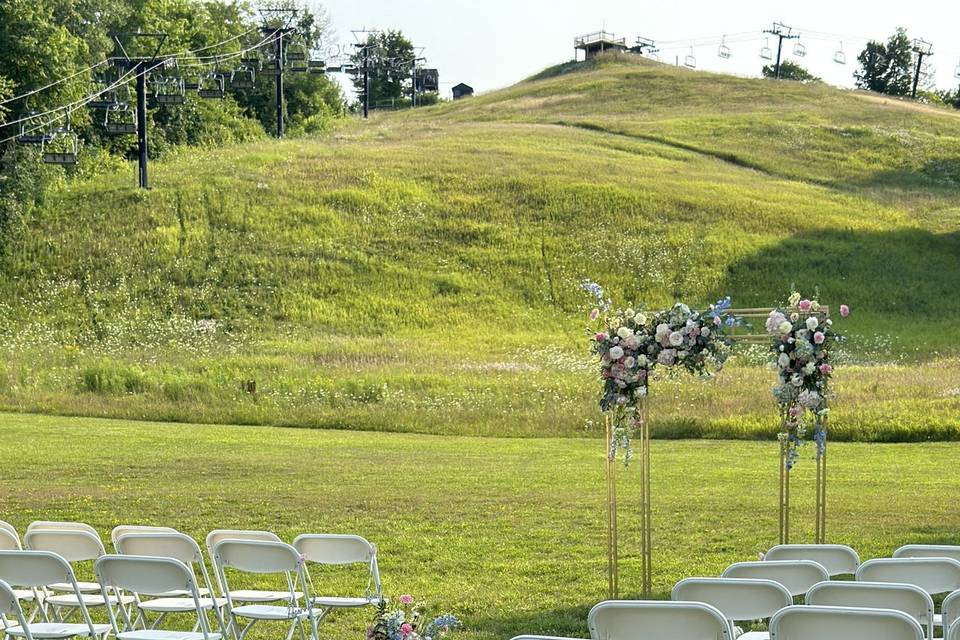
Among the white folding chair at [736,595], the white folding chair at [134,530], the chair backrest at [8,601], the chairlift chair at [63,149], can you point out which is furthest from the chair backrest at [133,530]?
the chairlift chair at [63,149]

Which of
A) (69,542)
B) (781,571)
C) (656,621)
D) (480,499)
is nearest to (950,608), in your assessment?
(781,571)

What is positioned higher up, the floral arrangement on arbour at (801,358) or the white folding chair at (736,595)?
the floral arrangement on arbour at (801,358)

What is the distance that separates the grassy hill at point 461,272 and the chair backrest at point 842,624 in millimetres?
19871

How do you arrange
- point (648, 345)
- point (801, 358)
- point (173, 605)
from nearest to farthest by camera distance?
point (173, 605) → point (648, 345) → point (801, 358)

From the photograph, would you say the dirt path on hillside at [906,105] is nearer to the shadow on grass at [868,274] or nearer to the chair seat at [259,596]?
the shadow on grass at [868,274]

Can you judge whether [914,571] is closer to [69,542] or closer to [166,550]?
[166,550]

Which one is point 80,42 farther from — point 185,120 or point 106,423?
point 106,423

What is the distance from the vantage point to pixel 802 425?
36.6ft

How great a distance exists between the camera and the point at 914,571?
7613 mm

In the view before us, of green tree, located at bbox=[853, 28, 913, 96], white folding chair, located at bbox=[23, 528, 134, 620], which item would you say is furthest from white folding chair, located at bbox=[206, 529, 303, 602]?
green tree, located at bbox=[853, 28, 913, 96]

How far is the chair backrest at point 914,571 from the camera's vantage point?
7.54m

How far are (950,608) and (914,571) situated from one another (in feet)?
2.82

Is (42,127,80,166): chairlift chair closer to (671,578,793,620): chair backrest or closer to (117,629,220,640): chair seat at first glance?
(117,629,220,640): chair seat

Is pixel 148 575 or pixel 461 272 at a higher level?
pixel 148 575
